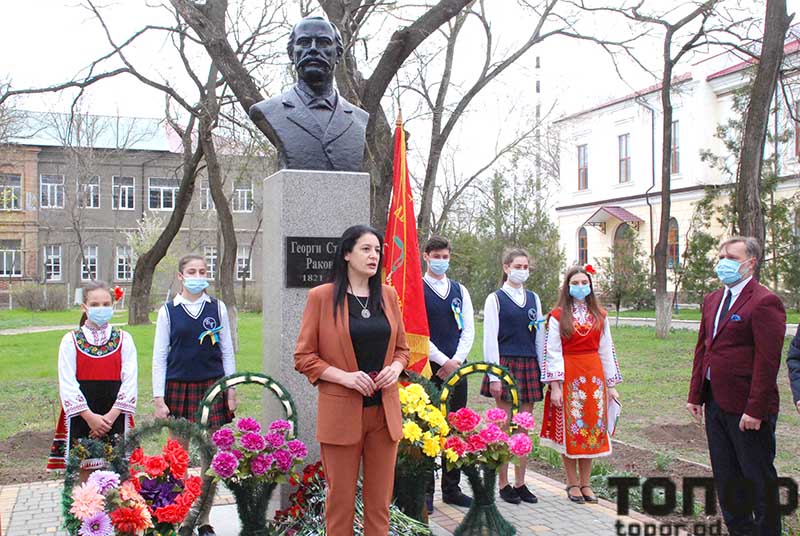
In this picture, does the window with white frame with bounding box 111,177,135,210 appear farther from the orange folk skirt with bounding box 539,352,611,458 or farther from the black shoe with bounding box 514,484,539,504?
the orange folk skirt with bounding box 539,352,611,458

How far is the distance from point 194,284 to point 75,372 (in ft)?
2.97

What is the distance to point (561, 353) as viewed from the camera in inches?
223

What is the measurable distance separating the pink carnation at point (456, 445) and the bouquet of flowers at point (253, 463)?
88 centimetres

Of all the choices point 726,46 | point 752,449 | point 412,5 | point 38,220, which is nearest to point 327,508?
point 752,449

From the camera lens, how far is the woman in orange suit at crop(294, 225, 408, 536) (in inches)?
146

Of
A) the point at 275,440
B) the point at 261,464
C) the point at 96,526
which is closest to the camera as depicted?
the point at 96,526

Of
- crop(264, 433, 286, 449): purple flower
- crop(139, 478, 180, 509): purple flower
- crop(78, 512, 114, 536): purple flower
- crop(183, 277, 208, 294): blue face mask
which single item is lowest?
crop(78, 512, 114, 536): purple flower

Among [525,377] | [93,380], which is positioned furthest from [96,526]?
[525,377]

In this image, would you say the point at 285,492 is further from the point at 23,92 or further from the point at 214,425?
the point at 23,92

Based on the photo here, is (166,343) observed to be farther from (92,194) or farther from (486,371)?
(92,194)

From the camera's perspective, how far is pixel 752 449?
4.44m

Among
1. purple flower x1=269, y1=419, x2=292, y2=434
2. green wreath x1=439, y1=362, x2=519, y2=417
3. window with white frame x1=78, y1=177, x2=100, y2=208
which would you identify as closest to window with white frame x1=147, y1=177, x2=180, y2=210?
window with white frame x1=78, y1=177, x2=100, y2=208

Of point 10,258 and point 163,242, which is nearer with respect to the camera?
point 163,242

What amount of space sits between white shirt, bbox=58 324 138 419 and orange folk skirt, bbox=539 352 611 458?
3.11 metres
